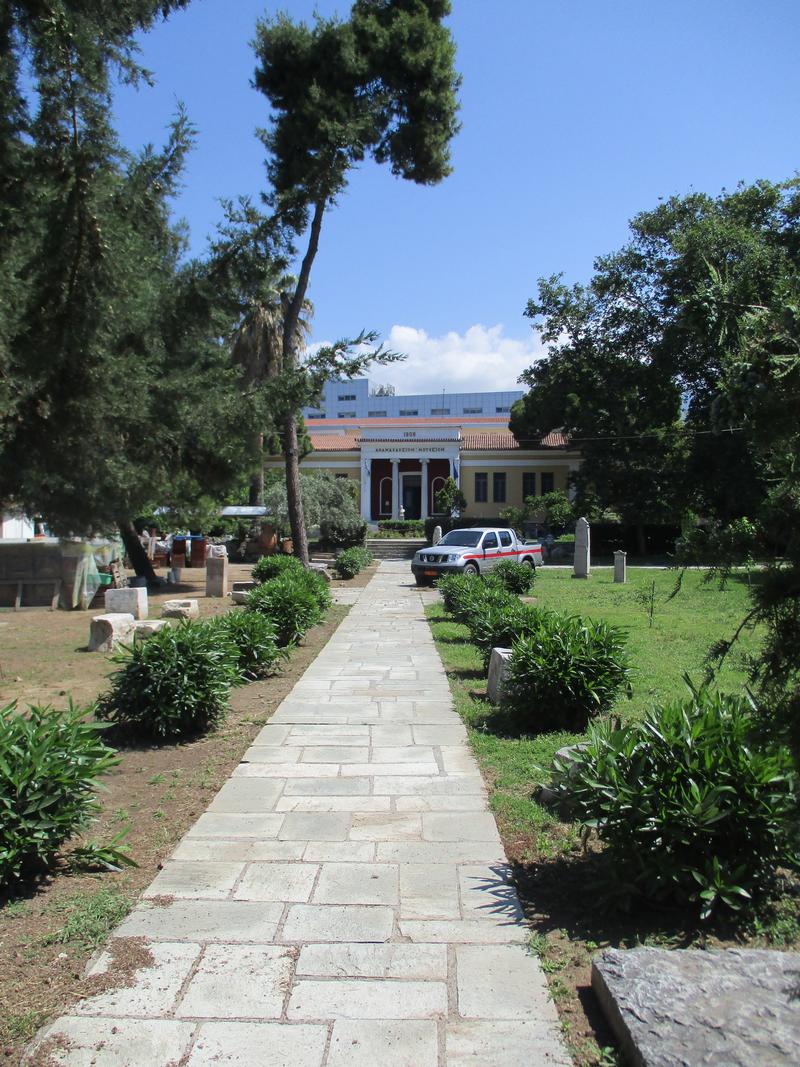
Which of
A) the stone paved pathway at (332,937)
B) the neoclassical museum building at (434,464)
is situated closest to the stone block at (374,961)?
the stone paved pathway at (332,937)

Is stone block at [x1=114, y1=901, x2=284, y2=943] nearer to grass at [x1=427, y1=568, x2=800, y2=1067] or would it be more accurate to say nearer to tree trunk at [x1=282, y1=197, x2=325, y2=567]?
grass at [x1=427, y1=568, x2=800, y2=1067]

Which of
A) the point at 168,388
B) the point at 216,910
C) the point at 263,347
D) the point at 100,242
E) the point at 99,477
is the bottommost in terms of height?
the point at 216,910

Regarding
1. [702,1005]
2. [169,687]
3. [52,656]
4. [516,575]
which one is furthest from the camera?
[516,575]

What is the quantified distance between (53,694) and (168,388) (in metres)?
3.52

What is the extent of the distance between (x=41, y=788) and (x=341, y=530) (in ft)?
102

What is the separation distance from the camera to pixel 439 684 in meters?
8.91

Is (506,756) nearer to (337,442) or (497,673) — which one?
(497,673)

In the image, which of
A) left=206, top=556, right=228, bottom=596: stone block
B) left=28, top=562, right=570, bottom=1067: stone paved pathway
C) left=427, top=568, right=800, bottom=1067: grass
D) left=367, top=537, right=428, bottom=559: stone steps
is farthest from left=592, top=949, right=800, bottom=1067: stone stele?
left=367, top=537, right=428, bottom=559: stone steps

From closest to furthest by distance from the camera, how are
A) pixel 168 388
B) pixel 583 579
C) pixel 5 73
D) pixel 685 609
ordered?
pixel 5 73 → pixel 168 388 → pixel 685 609 → pixel 583 579

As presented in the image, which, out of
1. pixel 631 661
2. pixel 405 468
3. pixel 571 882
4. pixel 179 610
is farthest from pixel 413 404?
pixel 571 882

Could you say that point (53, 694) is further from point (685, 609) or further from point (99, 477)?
point (685, 609)

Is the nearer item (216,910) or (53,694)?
(216,910)

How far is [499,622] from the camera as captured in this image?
9516 mm

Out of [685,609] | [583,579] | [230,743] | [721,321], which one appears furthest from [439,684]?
[583,579]
